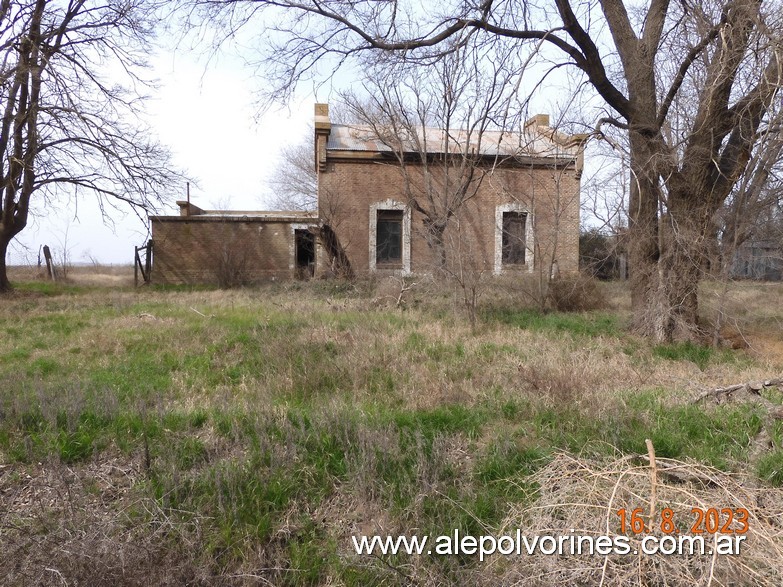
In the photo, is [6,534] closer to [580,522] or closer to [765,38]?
[580,522]

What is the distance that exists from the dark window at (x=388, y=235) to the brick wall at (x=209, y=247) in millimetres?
3329

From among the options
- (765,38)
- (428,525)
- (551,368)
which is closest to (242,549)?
(428,525)

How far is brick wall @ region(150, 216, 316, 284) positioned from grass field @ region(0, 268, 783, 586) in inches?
526

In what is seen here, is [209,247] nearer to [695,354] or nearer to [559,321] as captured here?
[559,321]

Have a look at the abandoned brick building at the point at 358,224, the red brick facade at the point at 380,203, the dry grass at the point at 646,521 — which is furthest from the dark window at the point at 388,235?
the dry grass at the point at 646,521

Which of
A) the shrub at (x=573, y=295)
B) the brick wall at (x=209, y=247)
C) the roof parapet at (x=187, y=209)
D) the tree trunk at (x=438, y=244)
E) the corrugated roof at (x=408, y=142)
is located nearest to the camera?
the tree trunk at (x=438, y=244)

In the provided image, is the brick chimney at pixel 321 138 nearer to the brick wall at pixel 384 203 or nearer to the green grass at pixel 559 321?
the brick wall at pixel 384 203

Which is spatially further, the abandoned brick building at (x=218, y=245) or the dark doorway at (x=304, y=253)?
the dark doorway at (x=304, y=253)

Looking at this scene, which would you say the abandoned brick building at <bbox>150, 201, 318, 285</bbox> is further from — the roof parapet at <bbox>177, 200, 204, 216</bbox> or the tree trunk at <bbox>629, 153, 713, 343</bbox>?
the tree trunk at <bbox>629, 153, 713, 343</bbox>

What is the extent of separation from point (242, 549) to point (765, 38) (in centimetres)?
869

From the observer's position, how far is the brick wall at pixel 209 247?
71.0ft

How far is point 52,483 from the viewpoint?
4.35m

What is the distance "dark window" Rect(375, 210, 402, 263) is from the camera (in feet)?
71.9

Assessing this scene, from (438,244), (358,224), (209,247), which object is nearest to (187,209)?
(209,247)
